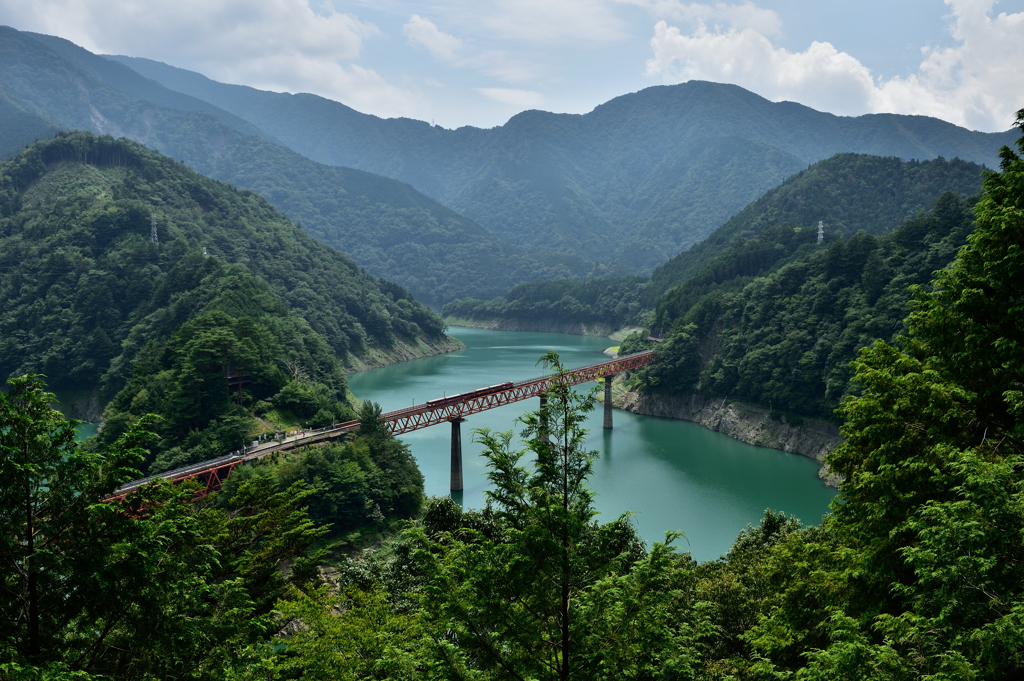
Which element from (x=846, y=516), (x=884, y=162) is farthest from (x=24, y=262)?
(x=884, y=162)

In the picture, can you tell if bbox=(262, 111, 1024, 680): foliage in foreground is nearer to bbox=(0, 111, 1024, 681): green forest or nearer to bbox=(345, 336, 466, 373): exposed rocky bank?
bbox=(0, 111, 1024, 681): green forest

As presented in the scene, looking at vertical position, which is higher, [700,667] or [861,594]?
[861,594]

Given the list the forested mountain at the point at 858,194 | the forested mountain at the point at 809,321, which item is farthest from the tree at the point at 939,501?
the forested mountain at the point at 858,194

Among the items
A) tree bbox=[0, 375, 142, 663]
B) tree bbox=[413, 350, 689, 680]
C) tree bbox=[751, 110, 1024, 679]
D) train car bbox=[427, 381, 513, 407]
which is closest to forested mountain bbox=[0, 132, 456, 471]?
train car bbox=[427, 381, 513, 407]

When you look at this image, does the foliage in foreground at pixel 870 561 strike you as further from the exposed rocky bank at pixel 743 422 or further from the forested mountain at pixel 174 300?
the forested mountain at pixel 174 300

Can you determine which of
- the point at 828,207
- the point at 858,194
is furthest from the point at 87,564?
the point at 858,194

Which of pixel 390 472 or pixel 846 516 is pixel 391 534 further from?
pixel 846 516
